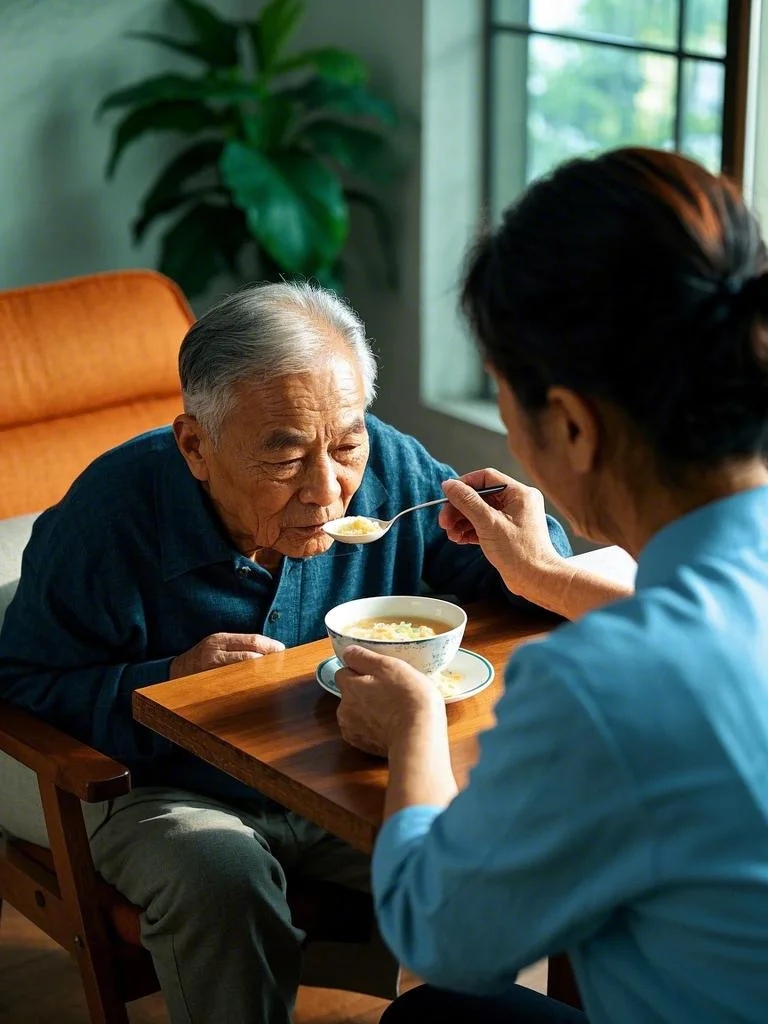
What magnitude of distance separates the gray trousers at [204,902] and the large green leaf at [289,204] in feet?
6.38

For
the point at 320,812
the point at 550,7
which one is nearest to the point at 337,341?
the point at 320,812

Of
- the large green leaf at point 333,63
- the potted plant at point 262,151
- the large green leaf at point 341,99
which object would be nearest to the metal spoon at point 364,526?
the potted plant at point 262,151

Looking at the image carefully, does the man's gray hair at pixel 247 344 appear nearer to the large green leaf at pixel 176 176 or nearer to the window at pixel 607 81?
the window at pixel 607 81

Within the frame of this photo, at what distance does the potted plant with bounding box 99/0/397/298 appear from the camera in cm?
357

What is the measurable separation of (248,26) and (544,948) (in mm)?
3210

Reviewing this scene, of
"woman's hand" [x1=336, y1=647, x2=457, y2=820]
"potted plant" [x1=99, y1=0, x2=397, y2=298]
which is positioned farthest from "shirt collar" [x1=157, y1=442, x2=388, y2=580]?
"potted plant" [x1=99, y1=0, x2=397, y2=298]

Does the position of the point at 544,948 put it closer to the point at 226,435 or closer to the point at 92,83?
the point at 226,435

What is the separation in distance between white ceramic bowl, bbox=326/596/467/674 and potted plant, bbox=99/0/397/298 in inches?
74.5

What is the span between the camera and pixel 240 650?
1.79 meters

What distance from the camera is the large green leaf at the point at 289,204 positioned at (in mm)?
3529

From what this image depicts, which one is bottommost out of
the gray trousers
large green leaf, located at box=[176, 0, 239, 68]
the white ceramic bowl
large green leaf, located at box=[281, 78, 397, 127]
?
the gray trousers

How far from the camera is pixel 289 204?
3568 millimetres

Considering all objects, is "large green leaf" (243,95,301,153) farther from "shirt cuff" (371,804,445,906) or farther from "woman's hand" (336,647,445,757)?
"shirt cuff" (371,804,445,906)

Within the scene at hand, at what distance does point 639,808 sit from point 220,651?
0.87 m
